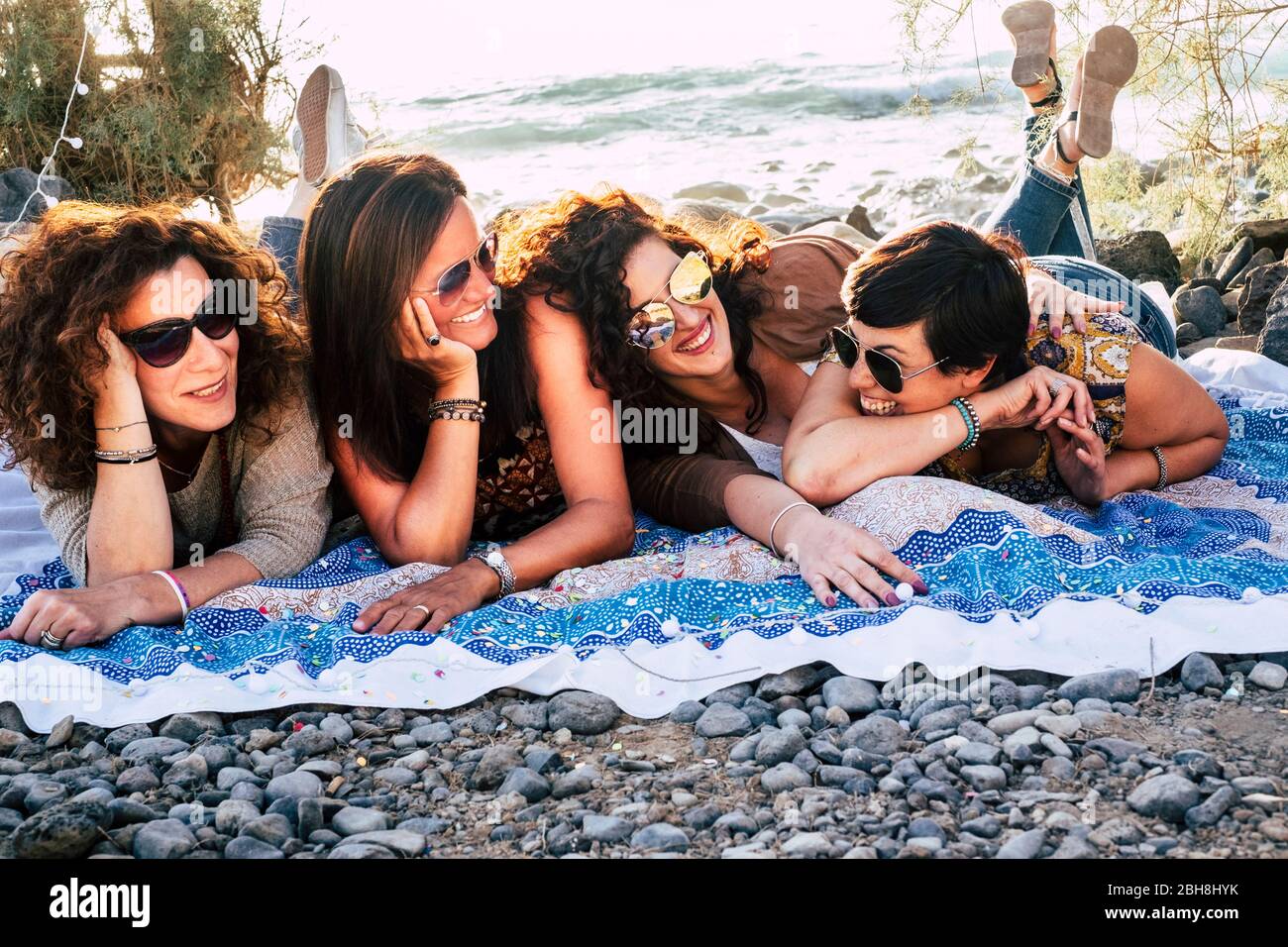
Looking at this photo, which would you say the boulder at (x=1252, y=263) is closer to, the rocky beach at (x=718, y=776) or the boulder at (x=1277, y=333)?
the boulder at (x=1277, y=333)

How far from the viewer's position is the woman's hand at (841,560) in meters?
3.12

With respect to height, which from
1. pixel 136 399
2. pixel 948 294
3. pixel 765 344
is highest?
pixel 948 294

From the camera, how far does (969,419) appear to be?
3.58m

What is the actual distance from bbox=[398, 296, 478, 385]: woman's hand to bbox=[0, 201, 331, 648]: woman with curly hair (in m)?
0.33

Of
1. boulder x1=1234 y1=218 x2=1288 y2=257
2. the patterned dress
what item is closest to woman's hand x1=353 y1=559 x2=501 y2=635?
the patterned dress

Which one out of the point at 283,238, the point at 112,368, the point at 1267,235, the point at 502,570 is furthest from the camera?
the point at 1267,235

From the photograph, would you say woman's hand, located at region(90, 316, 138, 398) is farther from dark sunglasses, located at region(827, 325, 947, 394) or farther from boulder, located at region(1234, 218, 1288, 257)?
boulder, located at region(1234, 218, 1288, 257)

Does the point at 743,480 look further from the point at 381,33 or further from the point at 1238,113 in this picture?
the point at 381,33

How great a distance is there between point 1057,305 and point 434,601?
6.77 feet

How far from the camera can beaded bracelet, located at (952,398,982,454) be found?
358 centimetres

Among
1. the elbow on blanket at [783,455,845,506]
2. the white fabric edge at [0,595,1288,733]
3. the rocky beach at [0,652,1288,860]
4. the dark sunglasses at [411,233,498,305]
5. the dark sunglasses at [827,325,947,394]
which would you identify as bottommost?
the rocky beach at [0,652,1288,860]

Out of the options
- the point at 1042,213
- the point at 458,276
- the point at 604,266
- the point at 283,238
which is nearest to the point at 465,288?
the point at 458,276

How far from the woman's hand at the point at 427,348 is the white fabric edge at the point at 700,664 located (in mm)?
930

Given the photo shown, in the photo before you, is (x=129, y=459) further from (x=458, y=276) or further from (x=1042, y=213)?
(x=1042, y=213)
